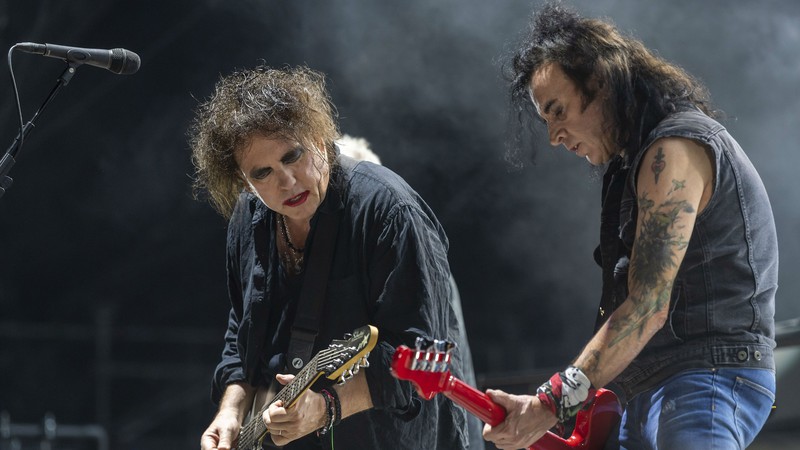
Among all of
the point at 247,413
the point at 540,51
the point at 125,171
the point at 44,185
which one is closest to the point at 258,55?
the point at 125,171

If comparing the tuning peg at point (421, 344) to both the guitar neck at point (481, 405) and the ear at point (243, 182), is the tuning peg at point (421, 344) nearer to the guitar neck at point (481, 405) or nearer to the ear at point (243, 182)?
the guitar neck at point (481, 405)

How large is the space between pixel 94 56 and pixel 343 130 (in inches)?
135

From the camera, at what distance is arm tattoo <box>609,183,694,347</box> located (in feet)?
6.63

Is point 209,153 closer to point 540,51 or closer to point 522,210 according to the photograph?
point 540,51

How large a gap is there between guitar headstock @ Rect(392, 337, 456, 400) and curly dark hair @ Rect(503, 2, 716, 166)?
0.64 meters

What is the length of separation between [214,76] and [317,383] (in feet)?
13.0

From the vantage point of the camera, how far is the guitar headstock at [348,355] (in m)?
2.34

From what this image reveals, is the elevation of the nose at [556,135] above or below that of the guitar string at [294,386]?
above

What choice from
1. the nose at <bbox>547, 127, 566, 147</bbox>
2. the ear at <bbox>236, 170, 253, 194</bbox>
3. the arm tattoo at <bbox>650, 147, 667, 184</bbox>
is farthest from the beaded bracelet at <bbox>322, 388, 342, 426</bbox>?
the arm tattoo at <bbox>650, 147, 667, 184</bbox>

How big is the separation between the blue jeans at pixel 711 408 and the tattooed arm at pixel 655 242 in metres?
0.13

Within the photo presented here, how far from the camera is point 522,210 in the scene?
20.9ft

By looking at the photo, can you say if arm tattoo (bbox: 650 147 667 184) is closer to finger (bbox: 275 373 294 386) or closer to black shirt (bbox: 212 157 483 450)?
black shirt (bbox: 212 157 483 450)

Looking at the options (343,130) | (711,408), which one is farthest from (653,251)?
(343,130)

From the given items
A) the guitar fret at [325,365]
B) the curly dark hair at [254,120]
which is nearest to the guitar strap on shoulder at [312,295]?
the guitar fret at [325,365]
